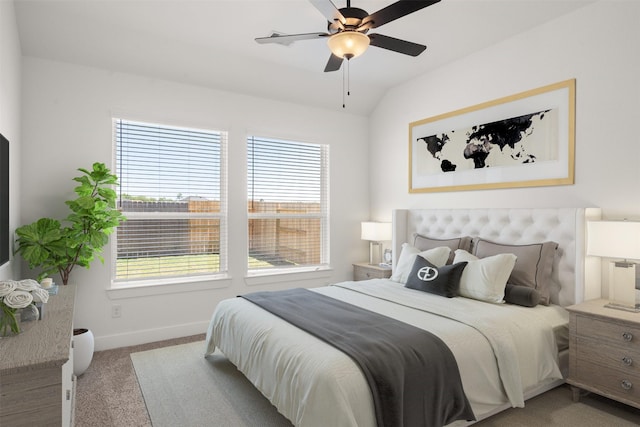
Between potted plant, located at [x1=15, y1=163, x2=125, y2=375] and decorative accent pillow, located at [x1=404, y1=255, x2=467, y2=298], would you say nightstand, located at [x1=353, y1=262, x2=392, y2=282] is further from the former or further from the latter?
potted plant, located at [x1=15, y1=163, x2=125, y2=375]

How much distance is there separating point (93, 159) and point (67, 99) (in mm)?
592

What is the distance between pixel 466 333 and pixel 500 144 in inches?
85.0

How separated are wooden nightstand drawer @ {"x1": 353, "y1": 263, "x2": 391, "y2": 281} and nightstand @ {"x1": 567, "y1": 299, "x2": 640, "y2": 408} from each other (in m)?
2.16

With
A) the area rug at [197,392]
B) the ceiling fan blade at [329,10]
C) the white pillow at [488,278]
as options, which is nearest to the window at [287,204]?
the area rug at [197,392]

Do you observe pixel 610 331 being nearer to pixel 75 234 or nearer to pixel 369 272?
pixel 369 272

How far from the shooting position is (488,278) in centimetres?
302

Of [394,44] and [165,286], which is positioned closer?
[394,44]

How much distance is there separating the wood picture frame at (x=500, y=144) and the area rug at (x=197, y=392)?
2.92 meters

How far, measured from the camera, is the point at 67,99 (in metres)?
3.56

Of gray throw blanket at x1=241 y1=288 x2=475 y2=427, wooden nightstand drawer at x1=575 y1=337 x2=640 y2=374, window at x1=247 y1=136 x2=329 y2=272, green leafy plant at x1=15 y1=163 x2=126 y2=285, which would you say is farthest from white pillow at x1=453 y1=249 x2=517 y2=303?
green leafy plant at x1=15 y1=163 x2=126 y2=285

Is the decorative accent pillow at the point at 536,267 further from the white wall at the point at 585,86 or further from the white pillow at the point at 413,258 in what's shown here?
the white pillow at the point at 413,258

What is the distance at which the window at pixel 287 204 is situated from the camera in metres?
4.63

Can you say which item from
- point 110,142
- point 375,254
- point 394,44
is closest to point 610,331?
Result: point 394,44

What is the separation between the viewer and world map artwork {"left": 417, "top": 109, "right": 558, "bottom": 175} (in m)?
3.34
